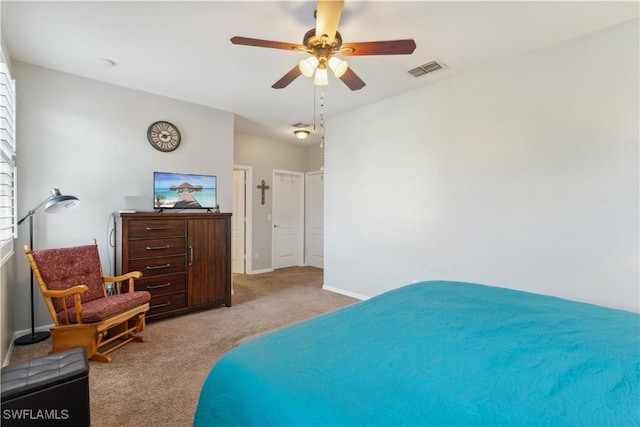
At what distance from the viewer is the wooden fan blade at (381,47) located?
1944mm

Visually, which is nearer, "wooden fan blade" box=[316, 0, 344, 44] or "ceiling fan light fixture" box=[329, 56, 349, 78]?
"wooden fan blade" box=[316, 0, 344, 44]

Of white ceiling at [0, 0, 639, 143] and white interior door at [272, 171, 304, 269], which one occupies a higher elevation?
white ceiling at [0, 0, 639, 143]

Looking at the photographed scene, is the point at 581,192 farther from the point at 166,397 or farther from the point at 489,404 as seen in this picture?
the point at 166,397

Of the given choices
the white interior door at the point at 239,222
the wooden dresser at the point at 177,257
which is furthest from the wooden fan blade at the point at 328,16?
the white interior door at the point at 239,222

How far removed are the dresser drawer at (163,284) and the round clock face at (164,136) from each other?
1.63 meters

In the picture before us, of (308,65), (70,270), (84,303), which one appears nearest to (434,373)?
(308,65)

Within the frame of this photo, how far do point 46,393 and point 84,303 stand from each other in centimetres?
151

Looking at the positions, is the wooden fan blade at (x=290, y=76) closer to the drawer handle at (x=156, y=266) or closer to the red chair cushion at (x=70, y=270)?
the drawer handle at (x=156, y=266)

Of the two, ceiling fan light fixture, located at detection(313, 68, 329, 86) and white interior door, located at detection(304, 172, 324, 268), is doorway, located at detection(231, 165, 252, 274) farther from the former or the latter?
ceiling fan light fixture, located at detection(313, 68, 329, 86)

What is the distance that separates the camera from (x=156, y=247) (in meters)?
3.29

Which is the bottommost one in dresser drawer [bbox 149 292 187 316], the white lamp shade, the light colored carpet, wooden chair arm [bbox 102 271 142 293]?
the light colored carpet

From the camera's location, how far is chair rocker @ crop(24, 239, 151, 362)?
236 centimetres

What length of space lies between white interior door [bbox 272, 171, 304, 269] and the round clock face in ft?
8.48

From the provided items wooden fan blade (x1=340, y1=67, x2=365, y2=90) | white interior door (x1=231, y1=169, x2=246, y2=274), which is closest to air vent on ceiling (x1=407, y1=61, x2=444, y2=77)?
wooden fan blade (x1=340, y1=67, x2=365, y2=90)
